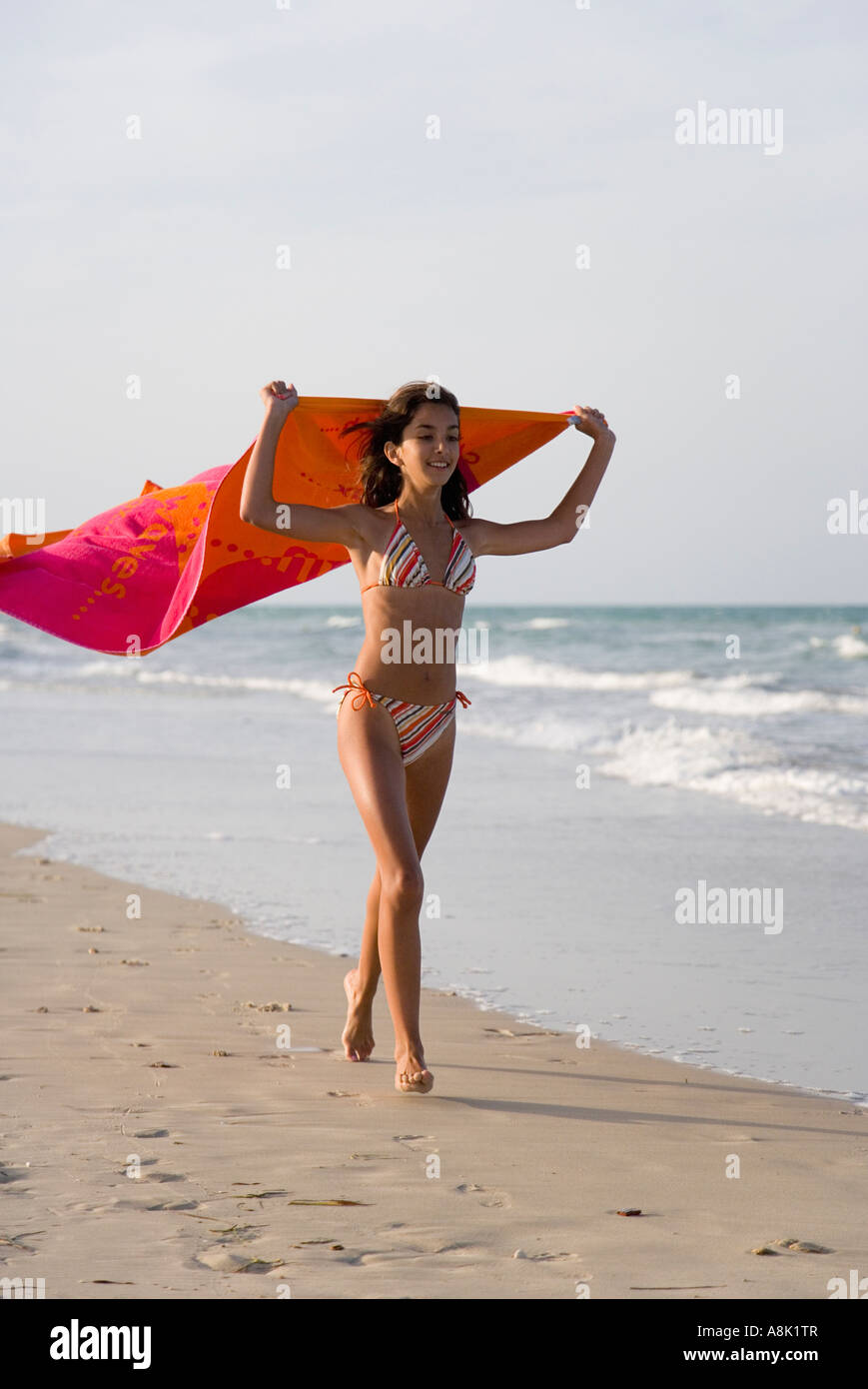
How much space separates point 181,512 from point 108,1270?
3334mm

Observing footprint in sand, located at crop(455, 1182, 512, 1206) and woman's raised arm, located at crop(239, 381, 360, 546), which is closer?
footprint in sand, located at crop(455, 1182, 512, 1206)

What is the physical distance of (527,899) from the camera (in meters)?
7.79

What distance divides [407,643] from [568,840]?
4.90m

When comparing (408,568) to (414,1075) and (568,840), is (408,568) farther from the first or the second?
(568,840)

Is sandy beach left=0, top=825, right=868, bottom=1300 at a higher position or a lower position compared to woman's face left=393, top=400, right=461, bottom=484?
lower

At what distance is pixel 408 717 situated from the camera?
495cm

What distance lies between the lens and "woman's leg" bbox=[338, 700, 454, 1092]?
4.71 metres

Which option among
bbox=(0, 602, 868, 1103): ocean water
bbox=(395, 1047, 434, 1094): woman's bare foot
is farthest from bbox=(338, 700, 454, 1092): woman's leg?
bbox=(0, 602, 868, 1103): ocean water

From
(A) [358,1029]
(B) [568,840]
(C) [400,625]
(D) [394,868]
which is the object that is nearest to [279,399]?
(C) [400,625]

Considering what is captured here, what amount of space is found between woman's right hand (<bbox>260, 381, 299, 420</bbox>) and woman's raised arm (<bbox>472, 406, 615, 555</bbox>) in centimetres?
80

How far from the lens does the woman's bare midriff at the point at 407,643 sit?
4945 mm

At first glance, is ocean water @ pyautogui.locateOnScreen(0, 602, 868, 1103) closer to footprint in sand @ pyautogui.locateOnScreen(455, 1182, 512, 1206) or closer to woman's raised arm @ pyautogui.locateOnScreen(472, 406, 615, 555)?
footprint in sand @ pyautogui.locateOnScreen(455, 1182, 512, 1206)
